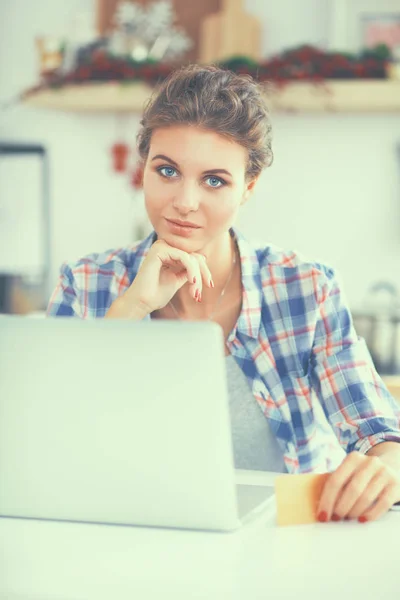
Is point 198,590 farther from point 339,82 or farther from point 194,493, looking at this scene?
point 339,82

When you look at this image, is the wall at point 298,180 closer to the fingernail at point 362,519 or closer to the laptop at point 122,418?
the fingernail at point 362,519

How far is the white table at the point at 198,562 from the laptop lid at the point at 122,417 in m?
0.04

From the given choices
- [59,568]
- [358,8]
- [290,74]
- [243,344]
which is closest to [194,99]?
[243,344]

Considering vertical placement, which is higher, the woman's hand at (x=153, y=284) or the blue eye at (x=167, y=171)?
the blue eye at (x=167, y=171)

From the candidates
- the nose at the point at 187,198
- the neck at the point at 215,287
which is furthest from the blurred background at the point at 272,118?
the nose at the point at 187,198

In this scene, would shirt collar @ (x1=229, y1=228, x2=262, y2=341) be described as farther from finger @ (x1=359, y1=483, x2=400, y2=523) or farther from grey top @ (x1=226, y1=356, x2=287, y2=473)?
finger @ (x1=359, y1=483, x2=400, y2=523)

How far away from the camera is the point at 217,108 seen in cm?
140

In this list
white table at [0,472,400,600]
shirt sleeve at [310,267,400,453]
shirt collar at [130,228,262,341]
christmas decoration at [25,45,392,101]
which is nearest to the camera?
white table at [0,472,400,600]

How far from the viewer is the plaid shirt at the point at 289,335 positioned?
4.64ft

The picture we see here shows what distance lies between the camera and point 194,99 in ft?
4.62

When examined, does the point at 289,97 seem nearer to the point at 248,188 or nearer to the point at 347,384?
the point at 248,188

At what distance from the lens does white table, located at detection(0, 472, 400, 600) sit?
776 mm

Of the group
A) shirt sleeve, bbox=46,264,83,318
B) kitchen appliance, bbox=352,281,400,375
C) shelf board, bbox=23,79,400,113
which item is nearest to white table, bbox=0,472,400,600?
shirt sleeve, bbox=46,264,83,318

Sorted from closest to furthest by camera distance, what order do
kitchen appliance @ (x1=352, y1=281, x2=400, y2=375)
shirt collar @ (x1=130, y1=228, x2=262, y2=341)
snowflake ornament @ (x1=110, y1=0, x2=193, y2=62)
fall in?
shirt collar @ (x1=130, y1=228, x2=262, y2=341) < kitchen appliance @ (x1=352, y1=281, x2=400, y2=375) < snowflake ornament @ (x1=110, y1=0, x2=193, y2=62)
